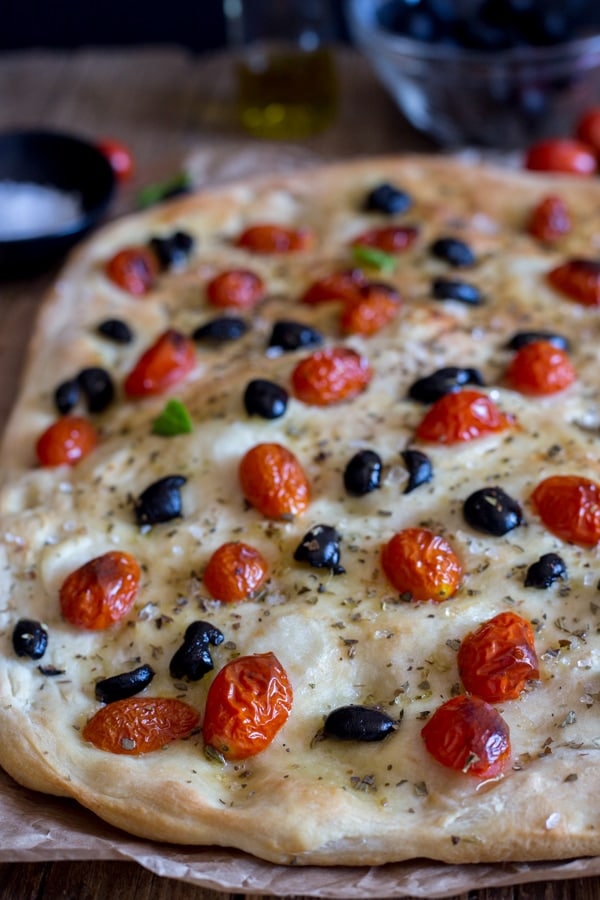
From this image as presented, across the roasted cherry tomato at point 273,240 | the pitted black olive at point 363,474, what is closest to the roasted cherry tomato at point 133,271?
the roasted cherry tomato at point 273,240

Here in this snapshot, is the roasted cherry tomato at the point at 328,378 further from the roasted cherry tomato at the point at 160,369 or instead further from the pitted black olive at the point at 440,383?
the roasted cherry tomato at the point at 160,369

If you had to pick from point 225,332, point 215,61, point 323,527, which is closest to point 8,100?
point 215,61

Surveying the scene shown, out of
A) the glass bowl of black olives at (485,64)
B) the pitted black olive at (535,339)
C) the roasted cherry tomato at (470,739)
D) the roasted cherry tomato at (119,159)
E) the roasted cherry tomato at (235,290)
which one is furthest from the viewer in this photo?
the roasted cherry tomato at (119,159)

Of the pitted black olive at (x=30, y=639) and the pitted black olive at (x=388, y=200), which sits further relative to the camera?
the pitted black olive at (x=388, y=200)

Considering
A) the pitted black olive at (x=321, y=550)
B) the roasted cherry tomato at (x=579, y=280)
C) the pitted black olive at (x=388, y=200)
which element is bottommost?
the pitted black olive at (x=321, y=550)

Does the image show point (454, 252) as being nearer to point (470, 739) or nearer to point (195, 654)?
point (195, 654)

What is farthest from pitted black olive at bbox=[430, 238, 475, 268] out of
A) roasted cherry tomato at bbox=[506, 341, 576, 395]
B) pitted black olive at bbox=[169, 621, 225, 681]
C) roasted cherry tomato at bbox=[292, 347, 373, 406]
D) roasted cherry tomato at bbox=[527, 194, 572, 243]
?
pitted black olive at bbox=[169, 621, 225, 681]
